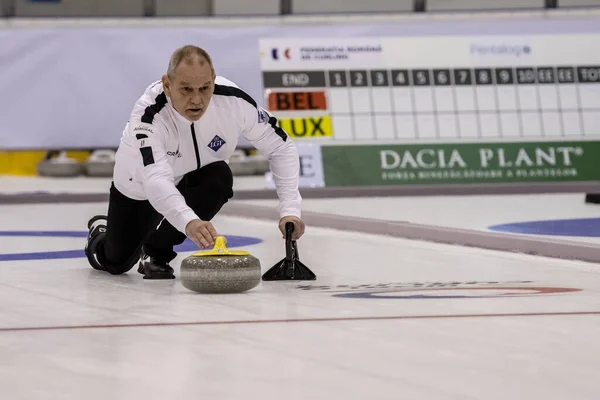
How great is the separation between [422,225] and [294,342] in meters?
2.93

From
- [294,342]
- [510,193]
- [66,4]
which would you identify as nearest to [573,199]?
[510,193]

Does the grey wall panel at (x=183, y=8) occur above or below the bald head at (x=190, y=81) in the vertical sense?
above

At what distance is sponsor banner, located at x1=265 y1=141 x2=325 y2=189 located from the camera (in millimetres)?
8227

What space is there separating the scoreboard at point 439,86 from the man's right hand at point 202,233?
492 centimetres

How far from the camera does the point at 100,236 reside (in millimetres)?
4246

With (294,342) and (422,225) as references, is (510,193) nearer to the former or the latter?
(422,225)

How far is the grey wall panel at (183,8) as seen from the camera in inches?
370

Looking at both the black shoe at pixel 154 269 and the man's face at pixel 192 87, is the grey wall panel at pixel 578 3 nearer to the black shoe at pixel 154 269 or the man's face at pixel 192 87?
the black shoe at pixel 154 269

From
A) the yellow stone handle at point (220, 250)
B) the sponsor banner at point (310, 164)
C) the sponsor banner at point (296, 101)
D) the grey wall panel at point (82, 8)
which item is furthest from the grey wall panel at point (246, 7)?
A: the yellow stone handle at point (220, 250)

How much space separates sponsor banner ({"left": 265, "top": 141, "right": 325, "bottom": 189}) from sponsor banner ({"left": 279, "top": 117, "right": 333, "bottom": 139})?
0.22 feet

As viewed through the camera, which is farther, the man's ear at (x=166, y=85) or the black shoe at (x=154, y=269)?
the black shoe at (x=154, y=269)

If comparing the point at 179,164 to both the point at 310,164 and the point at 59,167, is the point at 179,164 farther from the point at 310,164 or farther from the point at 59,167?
the point at 59,167

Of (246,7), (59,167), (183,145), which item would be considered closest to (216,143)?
(183,145)

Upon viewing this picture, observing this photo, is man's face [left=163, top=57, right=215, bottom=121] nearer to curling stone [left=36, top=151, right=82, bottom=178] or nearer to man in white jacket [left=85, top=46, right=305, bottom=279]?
man in white jacket [left=85, top=46, right=305, bottom=279]
